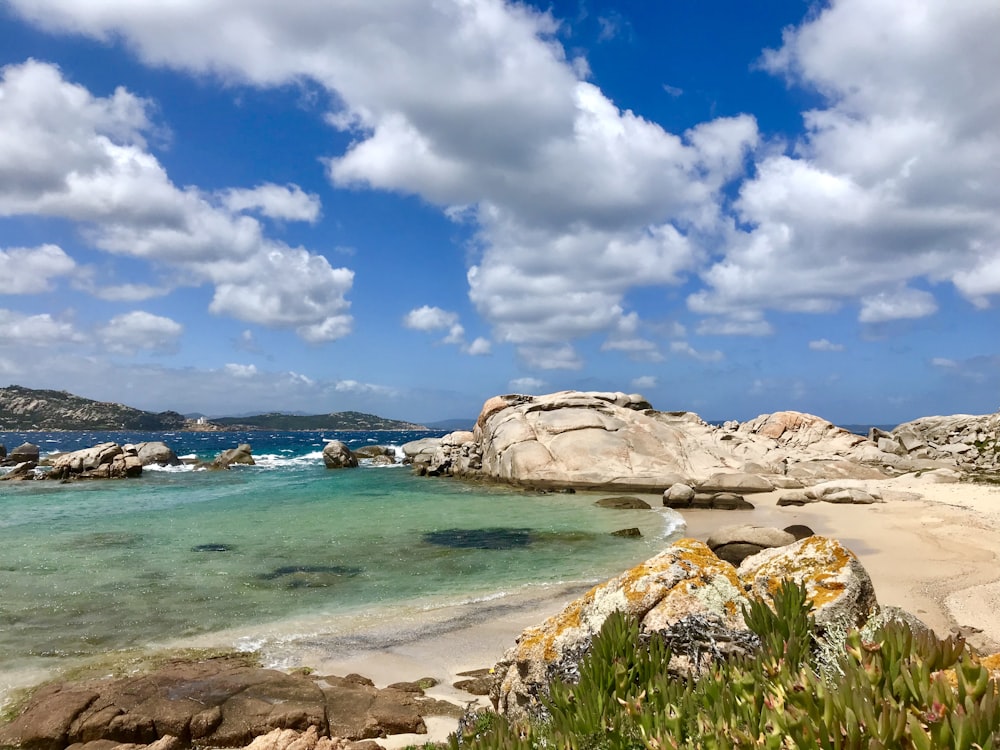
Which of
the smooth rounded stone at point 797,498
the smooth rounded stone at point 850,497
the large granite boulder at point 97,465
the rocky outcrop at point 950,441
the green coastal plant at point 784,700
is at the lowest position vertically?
the large granite boulder at point 97,465

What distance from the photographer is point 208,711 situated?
7.40 metres

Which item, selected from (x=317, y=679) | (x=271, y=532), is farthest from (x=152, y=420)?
→ (x=317, y=679)

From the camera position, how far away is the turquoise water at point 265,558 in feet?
41.5

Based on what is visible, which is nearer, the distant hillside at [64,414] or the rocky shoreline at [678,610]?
the rocky shoreline at [678,610]

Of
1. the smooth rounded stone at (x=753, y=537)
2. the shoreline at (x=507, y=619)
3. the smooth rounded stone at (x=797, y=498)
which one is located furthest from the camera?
the smooth rounded stone at (x=797, y=498)

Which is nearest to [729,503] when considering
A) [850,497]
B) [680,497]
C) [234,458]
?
[680,497]

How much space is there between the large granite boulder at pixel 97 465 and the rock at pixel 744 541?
48.9m

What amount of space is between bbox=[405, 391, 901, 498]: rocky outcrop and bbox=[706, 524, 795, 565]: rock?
18120mm

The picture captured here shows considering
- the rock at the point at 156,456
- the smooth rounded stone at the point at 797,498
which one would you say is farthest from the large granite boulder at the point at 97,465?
the smooth rounded stone at the point at 797,498

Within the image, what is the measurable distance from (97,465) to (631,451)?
139 feet

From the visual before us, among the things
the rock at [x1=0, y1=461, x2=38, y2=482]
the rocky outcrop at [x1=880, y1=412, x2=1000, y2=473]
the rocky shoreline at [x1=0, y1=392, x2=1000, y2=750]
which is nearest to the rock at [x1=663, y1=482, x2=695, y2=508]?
the rocky shoreline at [x1=0, y1=392, x2=1000, y2=750]

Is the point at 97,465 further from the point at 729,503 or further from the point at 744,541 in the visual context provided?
the point at 744,541

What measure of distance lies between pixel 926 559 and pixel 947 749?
1585cm

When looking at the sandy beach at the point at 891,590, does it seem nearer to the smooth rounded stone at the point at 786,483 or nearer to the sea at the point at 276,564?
the sea at the point at 276,564
